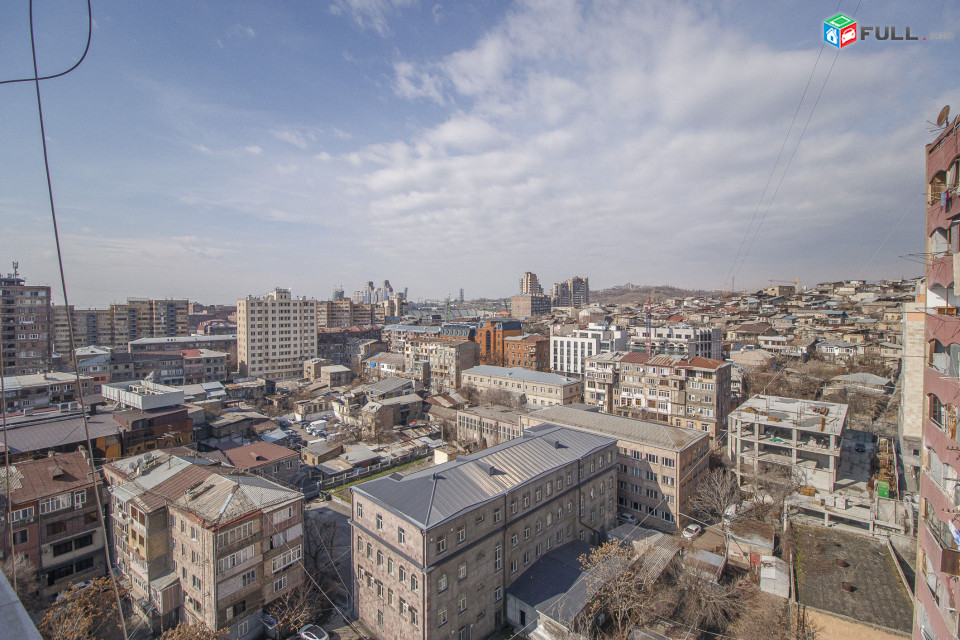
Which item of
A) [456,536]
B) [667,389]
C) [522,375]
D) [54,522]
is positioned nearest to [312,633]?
[456,536]

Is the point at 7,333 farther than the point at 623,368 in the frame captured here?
Yes

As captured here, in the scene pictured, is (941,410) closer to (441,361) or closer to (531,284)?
(441,361)

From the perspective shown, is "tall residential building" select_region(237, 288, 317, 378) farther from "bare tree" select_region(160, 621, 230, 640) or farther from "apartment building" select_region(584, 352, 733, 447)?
"bare tree" select_region(160, 621, 230, 640)

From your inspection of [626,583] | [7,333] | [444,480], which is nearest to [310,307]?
[7,333]

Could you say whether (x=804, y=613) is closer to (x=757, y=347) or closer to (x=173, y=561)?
(x=173, y=561)

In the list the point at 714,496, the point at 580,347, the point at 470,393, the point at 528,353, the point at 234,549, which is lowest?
the point at 714,496

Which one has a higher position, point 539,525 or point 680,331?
point 680,331
